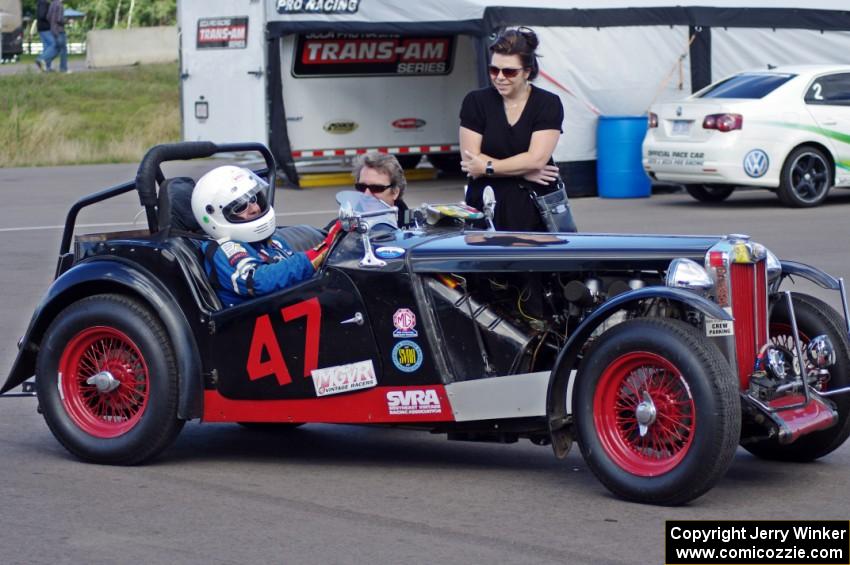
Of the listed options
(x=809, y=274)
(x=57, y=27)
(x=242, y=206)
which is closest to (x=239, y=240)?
(x=242, y=206)

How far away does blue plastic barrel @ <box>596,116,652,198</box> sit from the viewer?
1912 centimetres

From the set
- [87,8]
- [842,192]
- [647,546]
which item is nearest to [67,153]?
[842,192]

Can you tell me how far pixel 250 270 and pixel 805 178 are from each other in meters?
12.4

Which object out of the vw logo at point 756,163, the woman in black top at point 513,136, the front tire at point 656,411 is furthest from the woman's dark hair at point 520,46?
the vw logo at point 756,163

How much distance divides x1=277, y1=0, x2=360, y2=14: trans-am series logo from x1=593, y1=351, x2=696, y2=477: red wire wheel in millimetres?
14513

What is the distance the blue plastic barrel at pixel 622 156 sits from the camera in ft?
62.7

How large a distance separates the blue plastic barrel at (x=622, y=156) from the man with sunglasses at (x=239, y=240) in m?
13.2

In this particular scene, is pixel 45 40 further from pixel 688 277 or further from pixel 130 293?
pixel 688 277

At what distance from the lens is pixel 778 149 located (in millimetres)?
17062

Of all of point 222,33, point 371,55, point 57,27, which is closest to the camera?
point 222,33

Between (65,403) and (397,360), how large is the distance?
62.1 inches

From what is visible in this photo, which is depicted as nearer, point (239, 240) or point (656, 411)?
point (656, 411)

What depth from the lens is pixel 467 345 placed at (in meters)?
5.88

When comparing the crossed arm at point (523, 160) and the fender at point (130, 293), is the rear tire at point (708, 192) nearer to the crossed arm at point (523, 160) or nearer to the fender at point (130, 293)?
the crossed arm at point (523, 160)
